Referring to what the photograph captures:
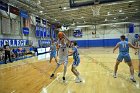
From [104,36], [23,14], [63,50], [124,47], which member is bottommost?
[63,50]

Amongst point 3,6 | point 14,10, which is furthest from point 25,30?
point 3,6

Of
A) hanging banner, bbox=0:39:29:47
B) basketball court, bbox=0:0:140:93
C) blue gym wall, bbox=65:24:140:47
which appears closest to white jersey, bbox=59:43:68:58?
basketball court, bbox=0:0:140:93

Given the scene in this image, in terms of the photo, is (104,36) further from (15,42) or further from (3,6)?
(3,6)

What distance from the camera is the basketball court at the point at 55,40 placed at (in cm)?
506

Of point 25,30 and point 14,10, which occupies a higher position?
point 14,10

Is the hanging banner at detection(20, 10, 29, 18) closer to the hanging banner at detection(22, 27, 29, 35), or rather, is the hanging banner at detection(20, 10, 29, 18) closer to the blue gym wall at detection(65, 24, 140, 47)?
the hanging banner at detection(22, 27, 29, 35)

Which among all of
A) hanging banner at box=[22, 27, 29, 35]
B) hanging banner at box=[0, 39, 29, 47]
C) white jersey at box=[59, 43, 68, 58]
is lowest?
white jersey at box=[59, 43, 68, 58]

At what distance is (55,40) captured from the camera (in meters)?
14.9

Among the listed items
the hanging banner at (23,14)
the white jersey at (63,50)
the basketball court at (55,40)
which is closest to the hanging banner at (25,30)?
the basketball court at (55,40)

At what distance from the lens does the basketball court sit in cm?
506

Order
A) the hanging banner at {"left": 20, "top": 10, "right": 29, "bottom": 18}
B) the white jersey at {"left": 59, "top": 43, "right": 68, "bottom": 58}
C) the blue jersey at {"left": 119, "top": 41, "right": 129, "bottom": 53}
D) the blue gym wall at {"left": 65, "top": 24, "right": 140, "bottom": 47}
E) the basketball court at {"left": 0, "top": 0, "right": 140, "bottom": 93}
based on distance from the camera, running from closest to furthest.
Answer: the basketball court at {"left": 0, "top": 0, "right": 140, "bottom": 93}, the blue jersey at {"left": 119, "top": 41, "right": 129, "bottom": 53}, the white jersey at {"left": 59, "top": 43, "right": 68, "bottom": 58}, the hanging banner at {"left": 20, "top": 10, "right": 29, "bottom": 18}, the blue gym wall at {"left": 65, "top": 24, "right": 140, "bottom": 47}

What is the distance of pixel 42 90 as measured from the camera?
452 centimetres

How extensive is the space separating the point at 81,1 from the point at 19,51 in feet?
32.8

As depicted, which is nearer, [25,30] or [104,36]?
[25,30]
